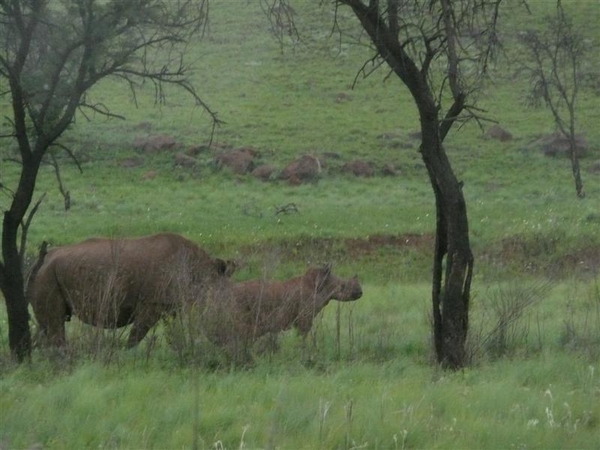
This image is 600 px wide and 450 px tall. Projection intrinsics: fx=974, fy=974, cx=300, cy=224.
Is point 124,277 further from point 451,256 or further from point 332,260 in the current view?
point 332,260

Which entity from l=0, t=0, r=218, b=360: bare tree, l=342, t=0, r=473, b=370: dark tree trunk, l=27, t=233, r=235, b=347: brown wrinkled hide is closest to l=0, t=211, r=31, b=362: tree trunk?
l=0, t=0, r=218, b=360: bare tree

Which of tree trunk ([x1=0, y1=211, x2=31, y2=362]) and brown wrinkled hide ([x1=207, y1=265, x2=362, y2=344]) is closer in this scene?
brown wrinkled hide ([x1=207, y1=265, x2=362, y2=344])

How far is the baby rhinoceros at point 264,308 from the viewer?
914cm

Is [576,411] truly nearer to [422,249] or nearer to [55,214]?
[422,249]

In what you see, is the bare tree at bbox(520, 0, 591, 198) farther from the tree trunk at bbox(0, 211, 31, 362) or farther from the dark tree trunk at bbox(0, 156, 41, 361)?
the tree trunk at bbox(0, 211, 31, 362)

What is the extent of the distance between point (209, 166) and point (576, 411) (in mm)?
27816

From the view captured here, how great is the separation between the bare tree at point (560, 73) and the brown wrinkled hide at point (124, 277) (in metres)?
18.6

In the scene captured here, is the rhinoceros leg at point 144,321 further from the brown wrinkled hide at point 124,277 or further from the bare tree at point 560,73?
the bare tree at point 560,73

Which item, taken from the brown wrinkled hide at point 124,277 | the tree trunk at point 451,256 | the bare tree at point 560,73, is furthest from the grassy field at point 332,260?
the bare tree at point 560,73

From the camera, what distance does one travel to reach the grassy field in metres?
6.29

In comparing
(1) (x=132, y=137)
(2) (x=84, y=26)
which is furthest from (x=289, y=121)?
(2) (x=84, y=26)

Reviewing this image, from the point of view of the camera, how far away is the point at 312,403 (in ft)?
21.9

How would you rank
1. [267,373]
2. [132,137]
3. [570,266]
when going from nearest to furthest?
[267,373] → [570,266] → [132,137]

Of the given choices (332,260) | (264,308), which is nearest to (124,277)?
(264,308)
